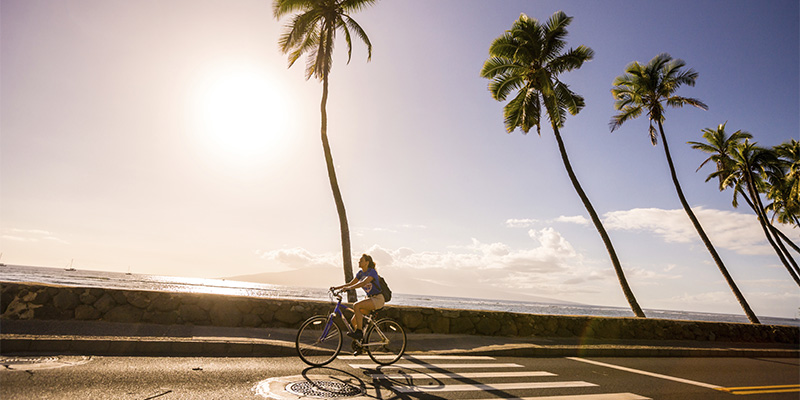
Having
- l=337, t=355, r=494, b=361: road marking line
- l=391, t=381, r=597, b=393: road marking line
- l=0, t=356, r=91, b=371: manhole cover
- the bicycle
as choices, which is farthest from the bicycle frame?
l=0, t=356, r=91, b=371: manhole cover

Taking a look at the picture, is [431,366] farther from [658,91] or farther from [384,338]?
[658,91]

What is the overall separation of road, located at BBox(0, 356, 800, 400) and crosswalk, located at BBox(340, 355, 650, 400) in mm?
17

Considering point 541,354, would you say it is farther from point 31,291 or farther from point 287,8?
point 287,8

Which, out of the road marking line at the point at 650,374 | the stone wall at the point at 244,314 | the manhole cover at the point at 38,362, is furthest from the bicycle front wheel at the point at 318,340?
the road marking line at the point at 650,374

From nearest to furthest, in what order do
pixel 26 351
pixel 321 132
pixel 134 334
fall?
pixel 26 351
pixel 134 334
pixel 321 132

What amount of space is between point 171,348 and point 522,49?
18975 mm

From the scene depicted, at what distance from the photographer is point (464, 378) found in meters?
6.61

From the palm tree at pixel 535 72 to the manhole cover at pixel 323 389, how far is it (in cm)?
1640

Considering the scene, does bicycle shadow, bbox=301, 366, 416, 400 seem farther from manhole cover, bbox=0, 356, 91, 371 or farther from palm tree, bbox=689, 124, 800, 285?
palm tree, bbox=689, 124, 800, 285

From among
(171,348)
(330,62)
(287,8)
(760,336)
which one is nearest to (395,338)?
(171,348)

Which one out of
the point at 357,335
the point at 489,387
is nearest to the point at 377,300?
the point at 357,335

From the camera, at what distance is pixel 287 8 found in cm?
1645

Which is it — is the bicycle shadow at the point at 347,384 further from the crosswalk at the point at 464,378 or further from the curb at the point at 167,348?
the curb at the point at 167,348

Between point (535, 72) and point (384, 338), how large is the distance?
16655 mm
